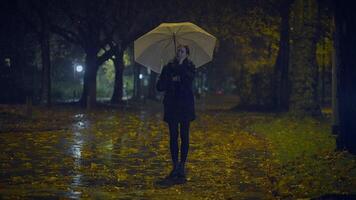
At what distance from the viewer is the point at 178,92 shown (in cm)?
1163

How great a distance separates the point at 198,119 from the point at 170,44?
793 inches

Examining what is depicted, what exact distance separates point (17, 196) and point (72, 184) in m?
1.46

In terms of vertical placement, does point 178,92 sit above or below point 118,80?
below

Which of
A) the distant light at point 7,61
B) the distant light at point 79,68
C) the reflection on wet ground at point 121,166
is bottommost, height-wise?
the reflection on wet ground at point 121,166

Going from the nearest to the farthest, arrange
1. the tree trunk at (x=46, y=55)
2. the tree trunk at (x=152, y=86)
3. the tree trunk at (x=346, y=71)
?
the tree trunk at (x=346, y=71)
the tree trunk at (x=46, y=55)
the tree trunk at (x=152, y=86)

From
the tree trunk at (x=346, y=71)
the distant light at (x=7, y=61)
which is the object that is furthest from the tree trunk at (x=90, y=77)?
the tree trunk at (x=346, y=71)

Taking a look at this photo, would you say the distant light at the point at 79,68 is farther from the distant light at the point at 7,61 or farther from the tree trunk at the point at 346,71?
the tree trunk at the point at 346,71

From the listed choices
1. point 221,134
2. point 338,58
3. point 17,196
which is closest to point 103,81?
point 221,134

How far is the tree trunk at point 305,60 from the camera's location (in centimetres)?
2993

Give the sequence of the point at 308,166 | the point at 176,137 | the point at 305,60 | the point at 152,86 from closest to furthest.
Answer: the point at 176,137
the point at 308,166
the point at 305,60
the point at 152,86

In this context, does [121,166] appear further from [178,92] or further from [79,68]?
[79,68]

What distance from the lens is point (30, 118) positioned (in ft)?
96.4

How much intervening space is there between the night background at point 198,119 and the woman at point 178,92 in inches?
35.4

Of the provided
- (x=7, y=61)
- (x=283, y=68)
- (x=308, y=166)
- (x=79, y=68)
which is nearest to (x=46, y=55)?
(x=7, y=61)
